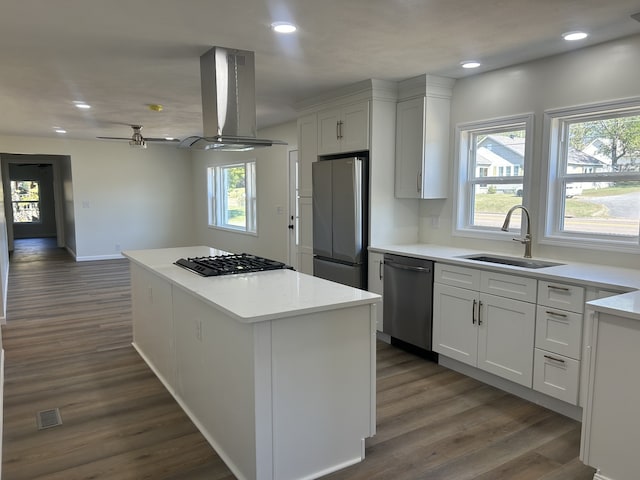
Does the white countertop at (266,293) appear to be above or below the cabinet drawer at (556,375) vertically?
above

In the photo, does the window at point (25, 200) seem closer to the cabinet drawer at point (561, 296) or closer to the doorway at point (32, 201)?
the doorway at point (32, 201)

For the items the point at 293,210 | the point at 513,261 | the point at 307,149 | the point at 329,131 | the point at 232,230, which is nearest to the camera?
the point at 513,261

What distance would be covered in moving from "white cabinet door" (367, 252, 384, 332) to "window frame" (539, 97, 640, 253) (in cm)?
132

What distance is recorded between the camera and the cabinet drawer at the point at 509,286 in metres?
2.93

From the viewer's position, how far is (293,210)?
21.9 feet

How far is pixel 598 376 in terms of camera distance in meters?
2.06

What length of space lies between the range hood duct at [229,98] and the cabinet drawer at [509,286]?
1.80 metres

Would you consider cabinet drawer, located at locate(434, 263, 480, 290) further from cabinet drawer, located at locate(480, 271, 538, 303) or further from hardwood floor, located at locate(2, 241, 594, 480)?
hardwood floor, located at locate(2, 241, 594, 480)

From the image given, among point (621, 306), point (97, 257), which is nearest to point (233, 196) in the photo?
point (97, 257)

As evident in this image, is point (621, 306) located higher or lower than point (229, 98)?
lower

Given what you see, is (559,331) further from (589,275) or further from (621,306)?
(621,306)

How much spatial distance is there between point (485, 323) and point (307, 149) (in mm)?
2685

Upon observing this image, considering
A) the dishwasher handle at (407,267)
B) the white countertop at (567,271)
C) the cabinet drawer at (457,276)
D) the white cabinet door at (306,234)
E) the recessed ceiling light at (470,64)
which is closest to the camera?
the white countertop at (567,271)

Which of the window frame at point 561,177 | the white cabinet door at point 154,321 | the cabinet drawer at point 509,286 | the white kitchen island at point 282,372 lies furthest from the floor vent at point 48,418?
the window frame at point 561,177
